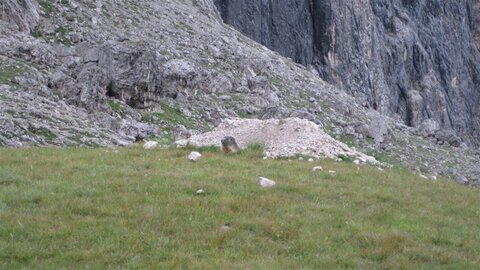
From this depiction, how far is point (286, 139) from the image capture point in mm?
19859

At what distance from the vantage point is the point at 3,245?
34.2ft

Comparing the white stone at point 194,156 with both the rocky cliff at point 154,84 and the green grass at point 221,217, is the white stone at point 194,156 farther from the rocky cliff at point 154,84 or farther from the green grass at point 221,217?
the rocky cliff at point 154,84

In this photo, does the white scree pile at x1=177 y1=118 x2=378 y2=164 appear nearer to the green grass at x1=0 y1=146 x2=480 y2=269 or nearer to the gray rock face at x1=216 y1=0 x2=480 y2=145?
the green grass at x1=0 y1=146 x2=480 y2=269

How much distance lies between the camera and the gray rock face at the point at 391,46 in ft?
289

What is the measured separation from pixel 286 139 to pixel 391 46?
94352mm

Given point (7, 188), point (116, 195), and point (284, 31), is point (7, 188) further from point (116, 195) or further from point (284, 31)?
point (284, 31)

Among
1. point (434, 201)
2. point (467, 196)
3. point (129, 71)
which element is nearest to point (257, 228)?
point (434, 201)

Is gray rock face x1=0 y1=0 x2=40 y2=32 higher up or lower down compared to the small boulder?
higher up

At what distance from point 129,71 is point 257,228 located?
28911 mm

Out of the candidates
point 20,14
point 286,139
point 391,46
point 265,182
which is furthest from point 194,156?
point 391,46

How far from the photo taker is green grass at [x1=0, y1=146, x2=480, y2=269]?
34.3 ft

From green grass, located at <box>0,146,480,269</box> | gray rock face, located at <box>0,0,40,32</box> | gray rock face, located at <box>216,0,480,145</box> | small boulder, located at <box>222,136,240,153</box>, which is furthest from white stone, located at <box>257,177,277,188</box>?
gray rock face, located at <box>216,0,480,145</box>

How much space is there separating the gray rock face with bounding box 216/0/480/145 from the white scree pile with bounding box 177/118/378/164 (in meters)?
59.5

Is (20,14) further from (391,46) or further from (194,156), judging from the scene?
(391,46)
